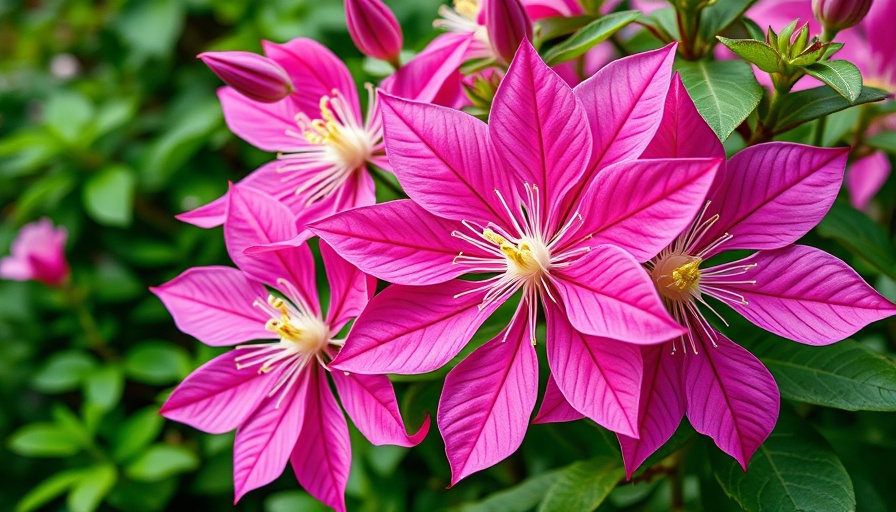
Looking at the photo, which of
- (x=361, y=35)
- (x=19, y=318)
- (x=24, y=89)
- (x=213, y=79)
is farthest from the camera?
(x=24, y=89)

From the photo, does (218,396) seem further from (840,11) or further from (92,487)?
(840,11)

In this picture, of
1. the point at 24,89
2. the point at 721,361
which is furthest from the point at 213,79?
the point at 721,361

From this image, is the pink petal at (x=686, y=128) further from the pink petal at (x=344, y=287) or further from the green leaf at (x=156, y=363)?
the green leaf at (x=156, y=363)

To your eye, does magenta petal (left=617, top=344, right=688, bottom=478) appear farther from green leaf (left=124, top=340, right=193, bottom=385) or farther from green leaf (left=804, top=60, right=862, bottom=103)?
green leaf (left=124, top=340, right=193, bottom=385)

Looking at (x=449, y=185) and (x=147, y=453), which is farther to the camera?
(x=147, y=453)

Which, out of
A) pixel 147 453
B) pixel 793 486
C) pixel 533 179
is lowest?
pixel 147 453

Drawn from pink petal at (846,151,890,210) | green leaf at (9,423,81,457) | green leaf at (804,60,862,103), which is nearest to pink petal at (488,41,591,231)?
green leaf at (804,60,862,103)

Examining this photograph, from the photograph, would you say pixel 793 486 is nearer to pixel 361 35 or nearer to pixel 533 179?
pixel 533 179

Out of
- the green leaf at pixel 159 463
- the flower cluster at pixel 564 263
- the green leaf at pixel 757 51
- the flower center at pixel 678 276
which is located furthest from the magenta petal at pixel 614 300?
the green leaf at pixel 159 463

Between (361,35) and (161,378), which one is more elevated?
(361,35)
